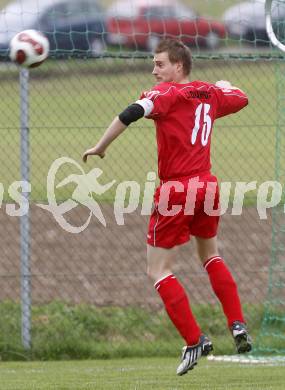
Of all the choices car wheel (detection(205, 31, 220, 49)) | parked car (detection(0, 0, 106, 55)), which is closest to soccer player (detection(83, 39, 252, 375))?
parked car (detection(0, 0, 106, 55))

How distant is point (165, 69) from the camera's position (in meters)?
7.04

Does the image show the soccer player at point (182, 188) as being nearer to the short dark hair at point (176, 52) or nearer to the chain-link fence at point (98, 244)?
the short dark hair at point (176, 52)

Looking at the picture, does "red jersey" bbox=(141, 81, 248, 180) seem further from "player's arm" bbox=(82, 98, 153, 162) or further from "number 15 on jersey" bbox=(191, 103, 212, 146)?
"player's arm" bbox=(82, 98, 153, 162)

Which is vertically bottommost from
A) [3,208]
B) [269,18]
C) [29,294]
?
[29,294]

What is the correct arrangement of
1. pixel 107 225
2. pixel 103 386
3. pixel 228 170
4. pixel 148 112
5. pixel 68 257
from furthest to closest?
pixel 228 170
pixel 107 225
pixel 68 257
pixel 103 386
pixel 148 112

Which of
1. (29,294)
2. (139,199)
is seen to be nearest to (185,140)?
(29,294)

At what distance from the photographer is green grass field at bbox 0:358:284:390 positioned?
23.8ft

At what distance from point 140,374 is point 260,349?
1565 millimetres

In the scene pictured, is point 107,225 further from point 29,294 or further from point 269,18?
point 269,18

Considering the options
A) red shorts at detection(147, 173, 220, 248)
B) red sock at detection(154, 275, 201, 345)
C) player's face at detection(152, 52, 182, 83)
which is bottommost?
red sock at detection(154, 275, 201, 345)

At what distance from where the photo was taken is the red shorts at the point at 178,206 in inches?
272

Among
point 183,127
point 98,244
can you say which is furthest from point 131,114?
point 98,244

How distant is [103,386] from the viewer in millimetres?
7250

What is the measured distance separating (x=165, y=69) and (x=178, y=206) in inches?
35.9
